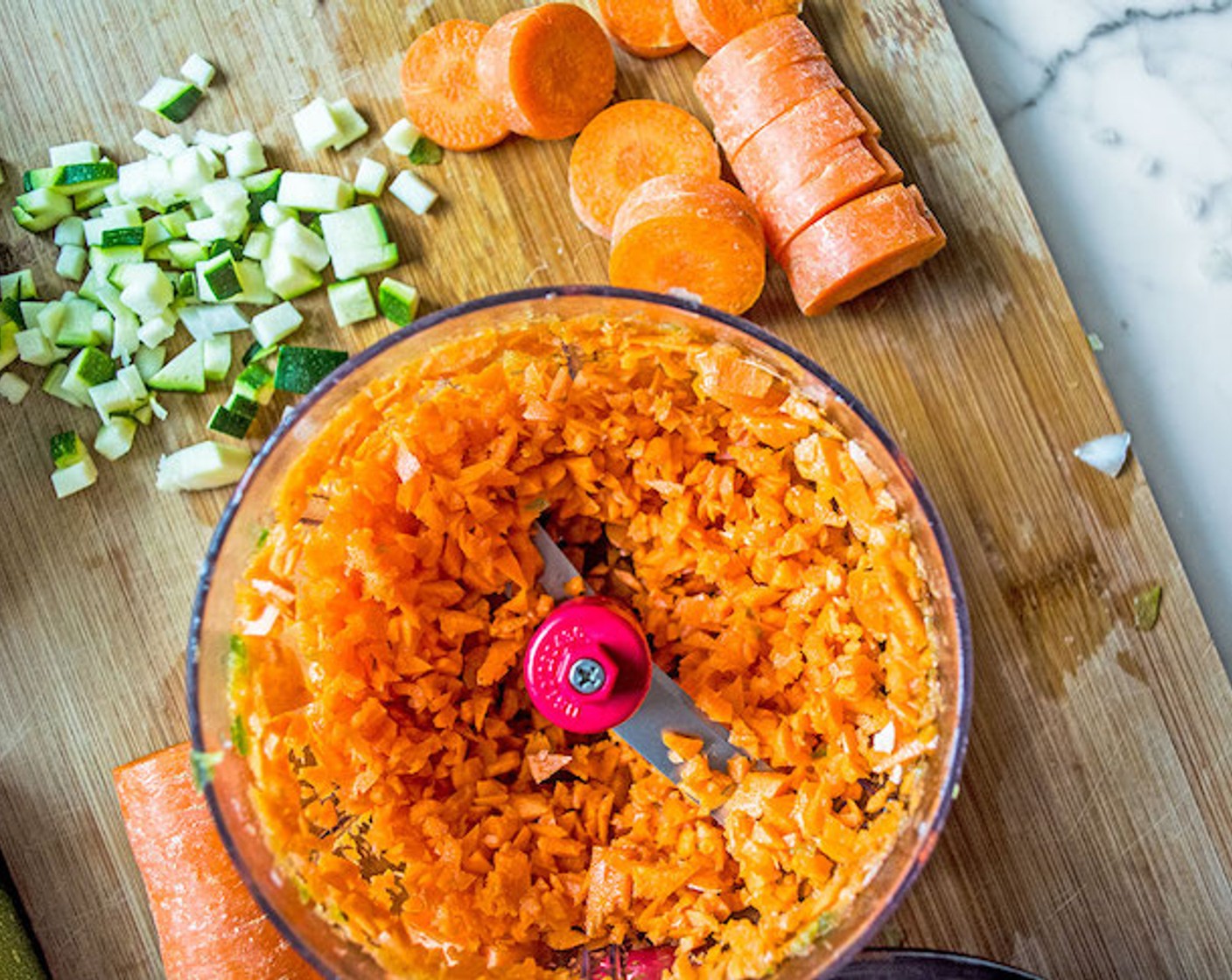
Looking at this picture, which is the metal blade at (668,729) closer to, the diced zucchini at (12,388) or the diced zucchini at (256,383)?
the diced zucchini at (256,383)

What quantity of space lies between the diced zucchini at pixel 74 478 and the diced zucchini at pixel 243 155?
51 centimetres

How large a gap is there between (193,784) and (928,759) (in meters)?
1.04

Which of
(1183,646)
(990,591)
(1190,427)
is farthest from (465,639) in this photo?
(1190,427)

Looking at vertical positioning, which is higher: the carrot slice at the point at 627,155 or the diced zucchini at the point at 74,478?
the carrot slice at the point at 627,155

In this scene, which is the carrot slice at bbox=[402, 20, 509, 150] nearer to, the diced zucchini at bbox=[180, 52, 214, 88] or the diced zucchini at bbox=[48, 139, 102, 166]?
the diced zucchini at bbox=[180, 52, 214, 88]

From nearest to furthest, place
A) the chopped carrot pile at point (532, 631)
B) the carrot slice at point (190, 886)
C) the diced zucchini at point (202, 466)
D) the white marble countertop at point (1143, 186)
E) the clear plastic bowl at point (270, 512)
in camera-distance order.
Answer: the clear plastic bowl at point (270, 512) < the chopped carrot pile at point (532, 631) < the carrot slice at point (190, 886) < the diced zucchini at point (202, 466) < the white marble countertop at point (1143, 186)

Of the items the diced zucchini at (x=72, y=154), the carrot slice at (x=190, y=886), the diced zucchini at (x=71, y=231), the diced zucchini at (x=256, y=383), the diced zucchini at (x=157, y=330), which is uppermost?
the diced zucchini at (x=72, y=154)

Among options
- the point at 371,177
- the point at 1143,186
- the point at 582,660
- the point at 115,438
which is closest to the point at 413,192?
the point at 371,177

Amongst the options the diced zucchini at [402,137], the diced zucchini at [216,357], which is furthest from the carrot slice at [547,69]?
the diced zucchini at [216,357]

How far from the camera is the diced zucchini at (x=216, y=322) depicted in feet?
6.68

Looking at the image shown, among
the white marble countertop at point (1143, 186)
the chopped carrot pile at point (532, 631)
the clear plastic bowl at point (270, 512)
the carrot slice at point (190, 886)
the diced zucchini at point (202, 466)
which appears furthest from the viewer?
the white marble countertop at point (1143, 186)

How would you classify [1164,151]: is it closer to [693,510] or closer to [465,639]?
[693,510]

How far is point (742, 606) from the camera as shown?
1902 mm

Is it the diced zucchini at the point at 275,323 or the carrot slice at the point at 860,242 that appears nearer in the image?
the carrot slice at the point at 860,242
